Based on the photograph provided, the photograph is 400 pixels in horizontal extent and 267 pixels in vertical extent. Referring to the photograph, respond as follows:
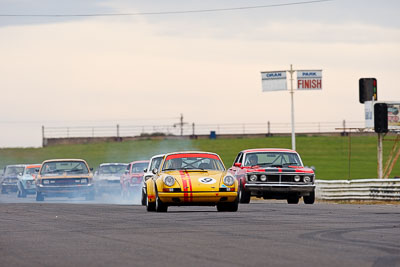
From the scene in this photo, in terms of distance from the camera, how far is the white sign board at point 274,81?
50094mm

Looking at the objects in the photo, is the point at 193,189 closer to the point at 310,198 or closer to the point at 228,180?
the point at 228,180

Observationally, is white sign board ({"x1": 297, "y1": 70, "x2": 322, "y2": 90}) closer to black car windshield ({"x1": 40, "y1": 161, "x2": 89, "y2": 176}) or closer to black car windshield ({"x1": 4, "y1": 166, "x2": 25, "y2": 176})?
black car windshield ({"x1": 4, "y1": 166, "x2": 25, "y2": 176})

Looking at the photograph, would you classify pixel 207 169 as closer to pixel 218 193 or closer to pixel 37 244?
pixel 218 193

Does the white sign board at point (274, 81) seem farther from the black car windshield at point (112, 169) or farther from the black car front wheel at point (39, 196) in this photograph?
the black car front wheel at point (39, 196)

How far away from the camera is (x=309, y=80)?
5097 centimetres

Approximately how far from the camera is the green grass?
67562 millimetres

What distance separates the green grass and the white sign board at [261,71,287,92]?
490 inches

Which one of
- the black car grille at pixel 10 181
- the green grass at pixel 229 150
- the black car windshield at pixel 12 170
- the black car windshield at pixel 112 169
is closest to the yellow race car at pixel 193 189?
the black car windshield at pixel 112 169

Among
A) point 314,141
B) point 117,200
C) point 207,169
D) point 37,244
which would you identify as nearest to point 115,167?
point 117,200

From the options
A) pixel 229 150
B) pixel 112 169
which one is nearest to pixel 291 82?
pixel 112 169

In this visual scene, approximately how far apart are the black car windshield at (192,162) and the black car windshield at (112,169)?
62.5 feet

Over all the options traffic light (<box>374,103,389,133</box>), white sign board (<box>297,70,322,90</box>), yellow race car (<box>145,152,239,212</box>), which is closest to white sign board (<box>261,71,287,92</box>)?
white sign board (<box>297,70,322,90</box>)

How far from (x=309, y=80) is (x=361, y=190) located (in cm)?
2065

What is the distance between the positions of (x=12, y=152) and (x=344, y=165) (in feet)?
119
